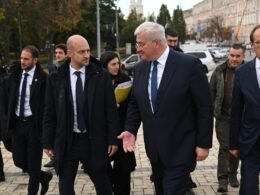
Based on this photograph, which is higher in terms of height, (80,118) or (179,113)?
(179,113)

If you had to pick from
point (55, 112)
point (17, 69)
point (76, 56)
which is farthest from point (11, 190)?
point (76, 56)

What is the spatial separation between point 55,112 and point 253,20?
365ft

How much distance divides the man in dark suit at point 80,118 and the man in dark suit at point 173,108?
0.61 meters

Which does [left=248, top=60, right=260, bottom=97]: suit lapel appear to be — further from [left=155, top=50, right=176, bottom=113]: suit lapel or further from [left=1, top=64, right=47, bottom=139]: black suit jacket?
[left=1, top=64, right=47, bottom=139]: black suit jacket

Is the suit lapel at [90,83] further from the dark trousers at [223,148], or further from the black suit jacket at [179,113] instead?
the dark trousers at [223,148]

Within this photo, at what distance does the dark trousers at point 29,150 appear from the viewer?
5264mm

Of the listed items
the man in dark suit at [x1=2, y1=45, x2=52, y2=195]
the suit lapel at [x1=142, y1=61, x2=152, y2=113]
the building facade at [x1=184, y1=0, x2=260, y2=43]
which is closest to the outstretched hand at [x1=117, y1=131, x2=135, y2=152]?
the suit lapel at [x1=142, y1=61, x2=152, y2=113]

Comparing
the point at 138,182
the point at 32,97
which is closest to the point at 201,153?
the point at 32,97

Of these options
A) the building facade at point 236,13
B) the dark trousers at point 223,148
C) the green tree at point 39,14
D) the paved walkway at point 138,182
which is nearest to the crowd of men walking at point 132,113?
the dark trousers at point 223,148

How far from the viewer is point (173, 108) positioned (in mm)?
3670

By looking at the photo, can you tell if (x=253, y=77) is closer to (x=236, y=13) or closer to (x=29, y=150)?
(x=29, y=150)

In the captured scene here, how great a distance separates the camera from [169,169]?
378 centimetres

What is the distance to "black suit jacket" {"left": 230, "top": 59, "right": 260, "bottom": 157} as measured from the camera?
3900mm

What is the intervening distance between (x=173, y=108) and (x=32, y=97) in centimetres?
219
